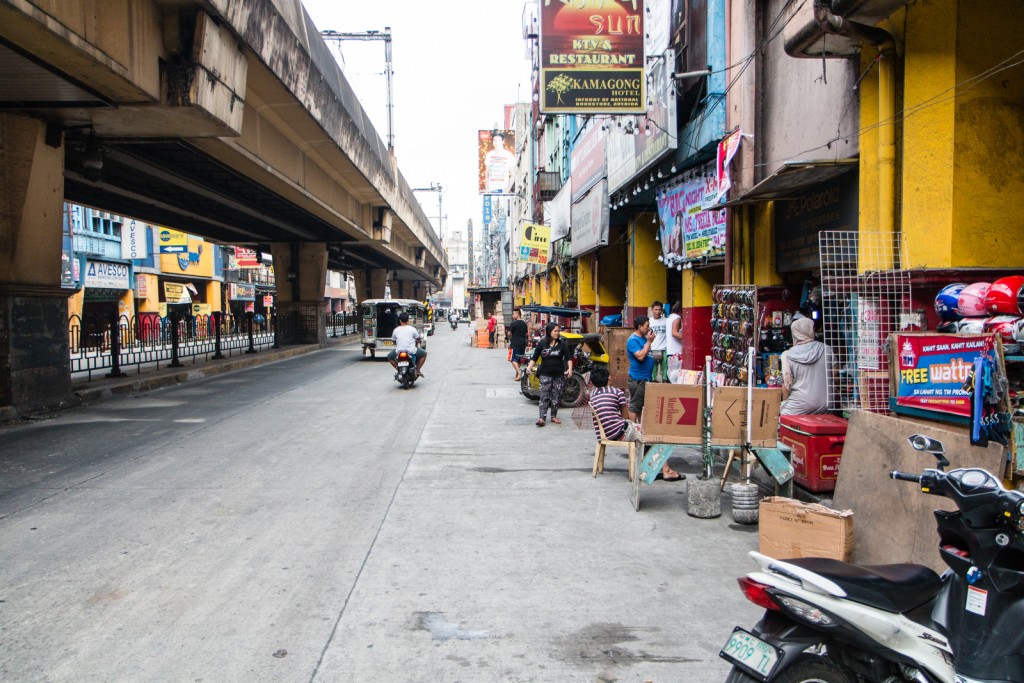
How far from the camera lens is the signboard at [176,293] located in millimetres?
43772

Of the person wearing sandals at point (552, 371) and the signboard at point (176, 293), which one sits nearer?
the person wearing sandals at point (552, 371)

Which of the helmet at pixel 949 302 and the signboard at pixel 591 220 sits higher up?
the signboard at pixel 591 220

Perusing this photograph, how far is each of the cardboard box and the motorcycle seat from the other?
1846mm

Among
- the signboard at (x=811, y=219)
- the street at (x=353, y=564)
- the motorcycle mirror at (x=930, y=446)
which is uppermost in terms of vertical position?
the signboard at (x=811, y=219)

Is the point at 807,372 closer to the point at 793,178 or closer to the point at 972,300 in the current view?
the point at 972,300

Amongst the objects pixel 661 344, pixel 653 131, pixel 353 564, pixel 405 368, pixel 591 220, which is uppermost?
pixel 653 131

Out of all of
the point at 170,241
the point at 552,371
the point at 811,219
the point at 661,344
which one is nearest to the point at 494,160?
the point at 170,241

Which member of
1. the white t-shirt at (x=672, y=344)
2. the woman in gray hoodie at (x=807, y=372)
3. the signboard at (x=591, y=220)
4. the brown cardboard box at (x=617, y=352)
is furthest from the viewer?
the signboard at (x=591, y=220)

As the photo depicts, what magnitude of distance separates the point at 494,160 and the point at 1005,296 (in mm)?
61762

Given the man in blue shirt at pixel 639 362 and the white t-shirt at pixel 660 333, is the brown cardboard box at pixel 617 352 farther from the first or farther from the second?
the man in blue shirt at pixel 639 362

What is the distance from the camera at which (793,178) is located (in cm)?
828

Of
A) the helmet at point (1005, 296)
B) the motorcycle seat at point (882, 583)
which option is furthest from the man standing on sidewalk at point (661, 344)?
the motorcycle seat at point (882, 583)

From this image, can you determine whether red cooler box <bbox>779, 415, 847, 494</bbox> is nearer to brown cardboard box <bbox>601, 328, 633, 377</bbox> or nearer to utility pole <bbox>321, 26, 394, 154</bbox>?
brown cardboard box <bbox>601, 328, 633, 377</bbox>

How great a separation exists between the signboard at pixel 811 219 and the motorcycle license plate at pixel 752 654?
20.7ft
